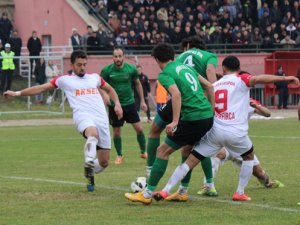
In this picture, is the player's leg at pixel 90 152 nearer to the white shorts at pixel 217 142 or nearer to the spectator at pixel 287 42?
the white shorts at pixel 217 142

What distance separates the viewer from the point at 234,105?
11.4 meters

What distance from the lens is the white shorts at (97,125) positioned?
40.9ft

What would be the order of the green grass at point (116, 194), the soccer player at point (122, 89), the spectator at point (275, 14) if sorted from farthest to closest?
the spectator at point (275, 14)
the soccer player at point (122, 89)
the green grass at point (116, 194)

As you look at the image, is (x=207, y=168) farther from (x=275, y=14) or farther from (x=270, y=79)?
(x=275, y=14)

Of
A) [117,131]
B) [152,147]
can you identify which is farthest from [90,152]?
[117,131]

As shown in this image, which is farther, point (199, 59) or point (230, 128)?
point (199, 59)

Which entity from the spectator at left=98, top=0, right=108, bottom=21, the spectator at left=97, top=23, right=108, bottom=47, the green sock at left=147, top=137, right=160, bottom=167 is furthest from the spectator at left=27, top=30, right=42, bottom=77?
the green sock at left=147, top=137, right=160, bottom=167

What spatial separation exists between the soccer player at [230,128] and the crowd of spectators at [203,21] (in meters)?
27.1

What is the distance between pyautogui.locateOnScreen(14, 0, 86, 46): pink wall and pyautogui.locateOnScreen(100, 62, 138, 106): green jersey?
81.9 feet

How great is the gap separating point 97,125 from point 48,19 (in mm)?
31655

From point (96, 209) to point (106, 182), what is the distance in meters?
2.92

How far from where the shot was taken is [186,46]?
42.5 ft

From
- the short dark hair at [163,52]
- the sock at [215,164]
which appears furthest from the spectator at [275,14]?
the short dark hair at [163,52]

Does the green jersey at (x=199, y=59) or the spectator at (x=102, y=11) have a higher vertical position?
the spectator at (x=102, y=11)
